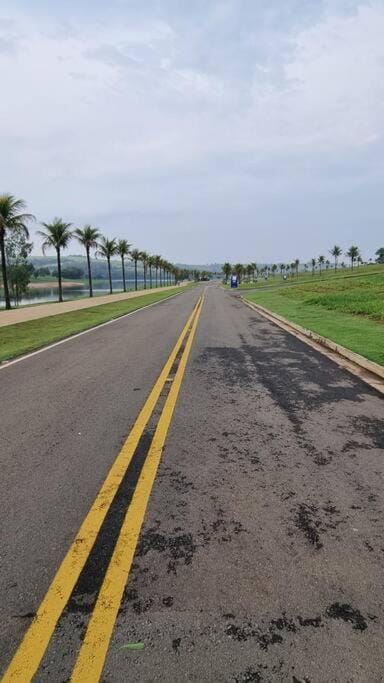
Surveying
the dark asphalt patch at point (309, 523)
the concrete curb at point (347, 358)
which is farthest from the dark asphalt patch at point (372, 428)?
the dark asphalt patch at point (309, 523)

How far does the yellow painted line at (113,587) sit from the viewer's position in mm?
1842

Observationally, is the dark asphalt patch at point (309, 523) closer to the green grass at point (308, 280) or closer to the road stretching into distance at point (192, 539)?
the road stretching into distance at point (192, 539)

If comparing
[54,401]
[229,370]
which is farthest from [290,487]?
[229,370]

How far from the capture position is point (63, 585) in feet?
7.63

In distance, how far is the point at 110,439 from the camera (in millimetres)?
4477

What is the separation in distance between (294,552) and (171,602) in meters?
0.90

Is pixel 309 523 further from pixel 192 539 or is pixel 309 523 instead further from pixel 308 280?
pixel 308 280

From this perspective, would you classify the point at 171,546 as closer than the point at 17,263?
Yes

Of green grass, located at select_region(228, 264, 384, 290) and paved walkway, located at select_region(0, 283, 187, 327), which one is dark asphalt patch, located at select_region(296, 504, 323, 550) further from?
green grass, located at select_region(228, 264, 384, 290)

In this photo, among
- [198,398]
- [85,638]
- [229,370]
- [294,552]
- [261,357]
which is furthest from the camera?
[261,357]

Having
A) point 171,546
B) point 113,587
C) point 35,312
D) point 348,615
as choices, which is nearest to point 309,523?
point 348,615

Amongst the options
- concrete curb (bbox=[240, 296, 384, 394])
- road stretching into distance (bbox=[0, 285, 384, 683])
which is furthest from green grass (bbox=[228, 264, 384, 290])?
road stretching into distance (bbox=[0, 285, 384, 683])

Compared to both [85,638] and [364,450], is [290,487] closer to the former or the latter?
[364,450]

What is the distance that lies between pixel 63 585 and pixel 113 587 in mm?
298
